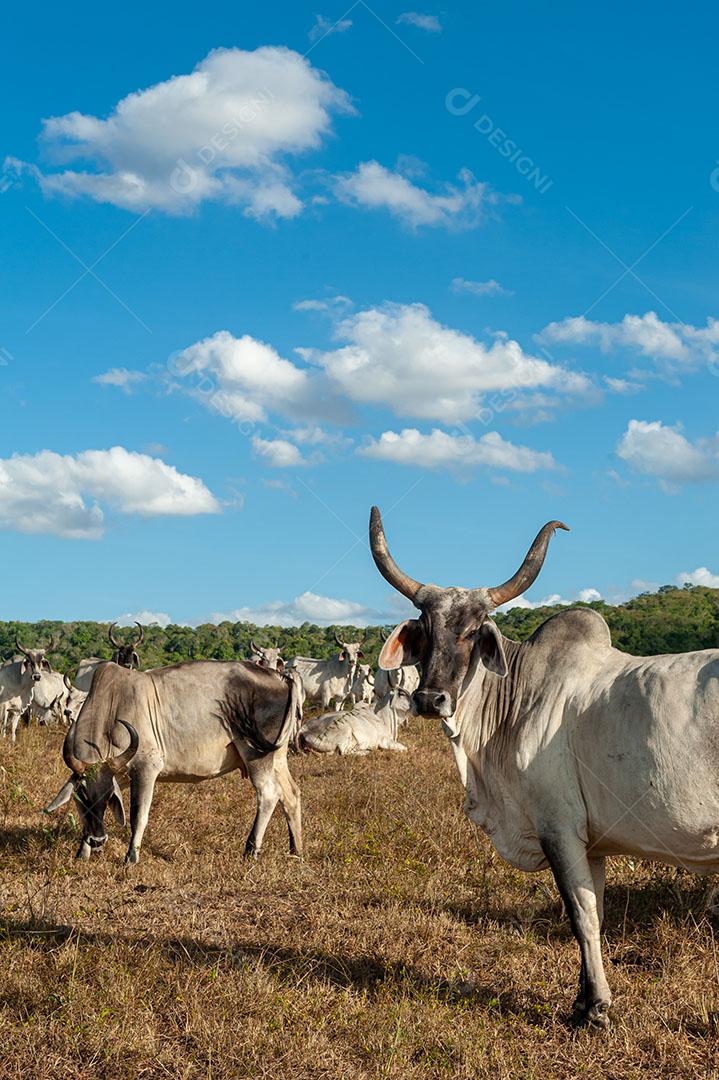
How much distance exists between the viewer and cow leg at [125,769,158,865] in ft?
28.6

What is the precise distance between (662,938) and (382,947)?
6.04 feet

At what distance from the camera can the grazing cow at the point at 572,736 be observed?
16.4 feet

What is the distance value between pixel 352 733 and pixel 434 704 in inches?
457

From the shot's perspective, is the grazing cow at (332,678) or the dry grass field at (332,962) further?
the grazing cow at (332,678)

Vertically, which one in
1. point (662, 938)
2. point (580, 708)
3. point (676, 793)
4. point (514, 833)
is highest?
point (580, 708)

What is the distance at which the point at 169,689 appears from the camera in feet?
31.8

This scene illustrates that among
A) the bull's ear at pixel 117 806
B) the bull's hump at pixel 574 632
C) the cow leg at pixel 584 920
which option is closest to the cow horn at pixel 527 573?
the bull's hump at pixel 574 632

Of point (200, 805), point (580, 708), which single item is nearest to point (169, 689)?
point (200, 805)

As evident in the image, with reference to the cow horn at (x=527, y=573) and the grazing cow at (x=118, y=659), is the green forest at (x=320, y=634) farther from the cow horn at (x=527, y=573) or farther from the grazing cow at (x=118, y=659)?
the cow horn at (x=527, y=573)

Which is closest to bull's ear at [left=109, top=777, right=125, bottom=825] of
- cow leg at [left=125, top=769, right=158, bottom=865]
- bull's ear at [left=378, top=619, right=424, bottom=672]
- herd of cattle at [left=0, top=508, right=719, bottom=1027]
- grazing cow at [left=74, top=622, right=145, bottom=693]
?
cow leg at [left=125, top=769, right=158, bottom=865]

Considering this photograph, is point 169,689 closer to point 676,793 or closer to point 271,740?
point 271,740

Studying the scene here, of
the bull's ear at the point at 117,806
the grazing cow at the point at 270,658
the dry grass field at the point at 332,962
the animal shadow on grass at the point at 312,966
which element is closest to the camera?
the dry grass field at the point at 332,962

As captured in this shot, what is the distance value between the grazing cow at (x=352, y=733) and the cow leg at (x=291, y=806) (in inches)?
268

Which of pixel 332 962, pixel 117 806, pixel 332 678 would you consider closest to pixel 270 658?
pixel 332 678
